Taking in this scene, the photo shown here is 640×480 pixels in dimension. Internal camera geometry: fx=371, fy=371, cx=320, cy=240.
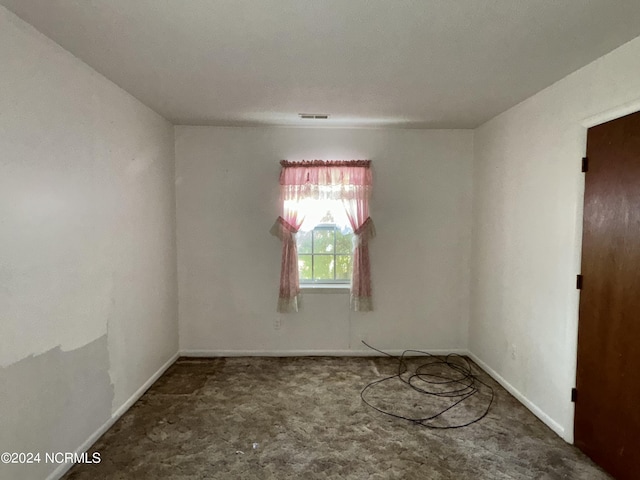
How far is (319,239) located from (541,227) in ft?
7.31

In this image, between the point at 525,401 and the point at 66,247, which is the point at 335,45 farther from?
the point at 525,401

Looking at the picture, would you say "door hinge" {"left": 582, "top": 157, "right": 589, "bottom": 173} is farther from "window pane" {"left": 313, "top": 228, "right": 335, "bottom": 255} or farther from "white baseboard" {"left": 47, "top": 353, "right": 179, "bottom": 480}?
"white baseboard" {"left": 47, "top": 353, "right": 179, "bottom": 480}

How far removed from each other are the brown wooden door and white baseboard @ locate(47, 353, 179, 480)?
3.24 m

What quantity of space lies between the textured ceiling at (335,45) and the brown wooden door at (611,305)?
2.08 ft

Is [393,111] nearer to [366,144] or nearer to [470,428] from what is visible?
[366,144]

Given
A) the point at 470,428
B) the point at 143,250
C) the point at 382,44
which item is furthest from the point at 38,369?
the point at 470,428

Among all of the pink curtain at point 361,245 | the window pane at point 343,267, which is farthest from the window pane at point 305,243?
the pink curtain at point 361,245

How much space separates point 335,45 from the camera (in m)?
2.08

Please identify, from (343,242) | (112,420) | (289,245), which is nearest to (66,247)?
(112,420)

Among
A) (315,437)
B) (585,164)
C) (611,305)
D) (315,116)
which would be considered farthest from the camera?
(315,116)

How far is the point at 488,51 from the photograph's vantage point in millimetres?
2152

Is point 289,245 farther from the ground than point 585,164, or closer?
closer

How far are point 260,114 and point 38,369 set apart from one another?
2.62 meters

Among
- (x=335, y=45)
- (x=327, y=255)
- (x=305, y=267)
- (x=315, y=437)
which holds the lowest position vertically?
(x=315, y=437)
